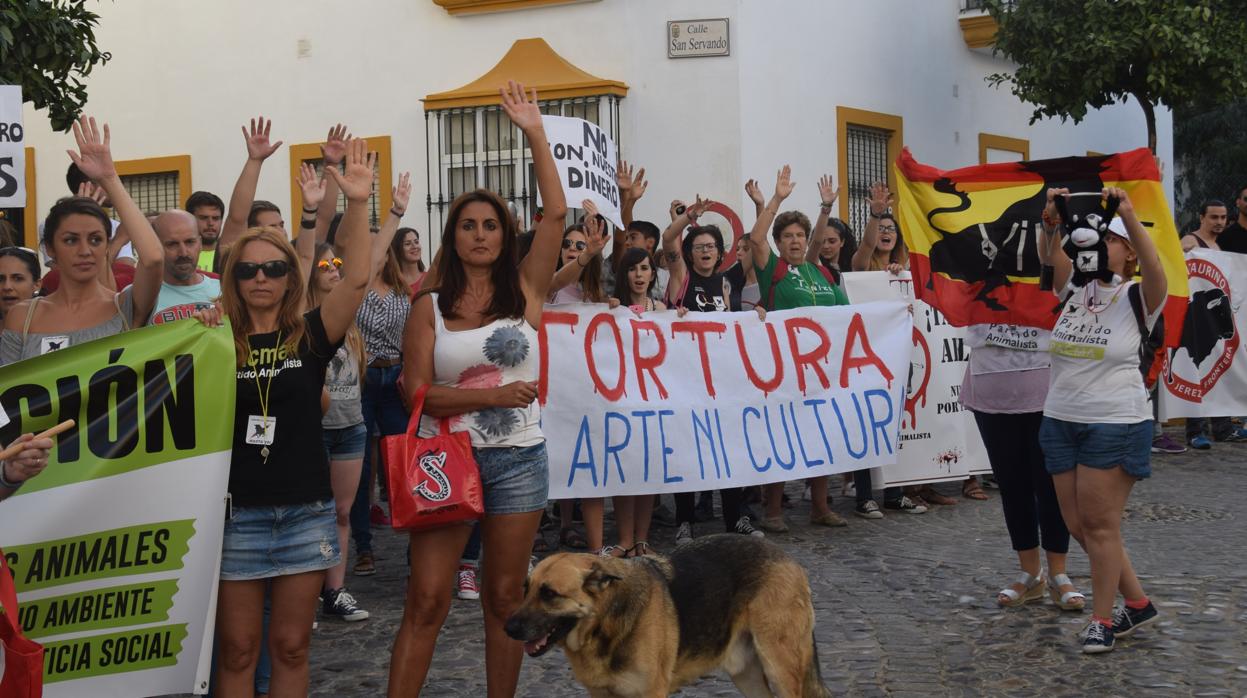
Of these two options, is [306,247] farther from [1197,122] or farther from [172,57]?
[1197,122]

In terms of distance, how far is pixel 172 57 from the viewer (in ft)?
61.8

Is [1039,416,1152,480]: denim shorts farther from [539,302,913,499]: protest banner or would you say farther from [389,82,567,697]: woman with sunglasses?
[539,302,913,499]: protest banner

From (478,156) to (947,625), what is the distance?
11028 mm

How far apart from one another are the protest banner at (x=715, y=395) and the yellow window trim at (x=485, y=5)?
792 centimetres

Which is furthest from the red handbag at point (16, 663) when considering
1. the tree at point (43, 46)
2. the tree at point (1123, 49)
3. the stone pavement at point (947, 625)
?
the tree at point (1123, 49)

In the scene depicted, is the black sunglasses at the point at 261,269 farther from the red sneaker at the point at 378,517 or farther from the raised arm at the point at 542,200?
the red sneaker at the point at 378,517

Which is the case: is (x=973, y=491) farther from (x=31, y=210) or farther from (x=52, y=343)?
(x=31, y=210)

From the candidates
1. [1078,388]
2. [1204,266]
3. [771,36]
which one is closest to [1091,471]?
[1078,388]

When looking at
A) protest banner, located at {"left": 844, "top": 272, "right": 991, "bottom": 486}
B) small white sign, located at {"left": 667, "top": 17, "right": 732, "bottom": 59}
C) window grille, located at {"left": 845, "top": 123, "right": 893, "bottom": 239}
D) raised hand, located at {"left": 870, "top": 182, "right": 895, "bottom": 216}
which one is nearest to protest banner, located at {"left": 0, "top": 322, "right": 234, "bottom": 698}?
raised hand, located at {"left": 870, "top": 182, "right": 895, "bottom": 216}

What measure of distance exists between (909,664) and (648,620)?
2.13 metres

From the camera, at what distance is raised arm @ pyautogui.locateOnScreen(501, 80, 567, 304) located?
5.18 meters

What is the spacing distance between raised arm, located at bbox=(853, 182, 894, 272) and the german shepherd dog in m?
5.74

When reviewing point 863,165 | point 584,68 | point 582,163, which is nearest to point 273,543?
point 582,163

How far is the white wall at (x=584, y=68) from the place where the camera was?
52.8 ft
